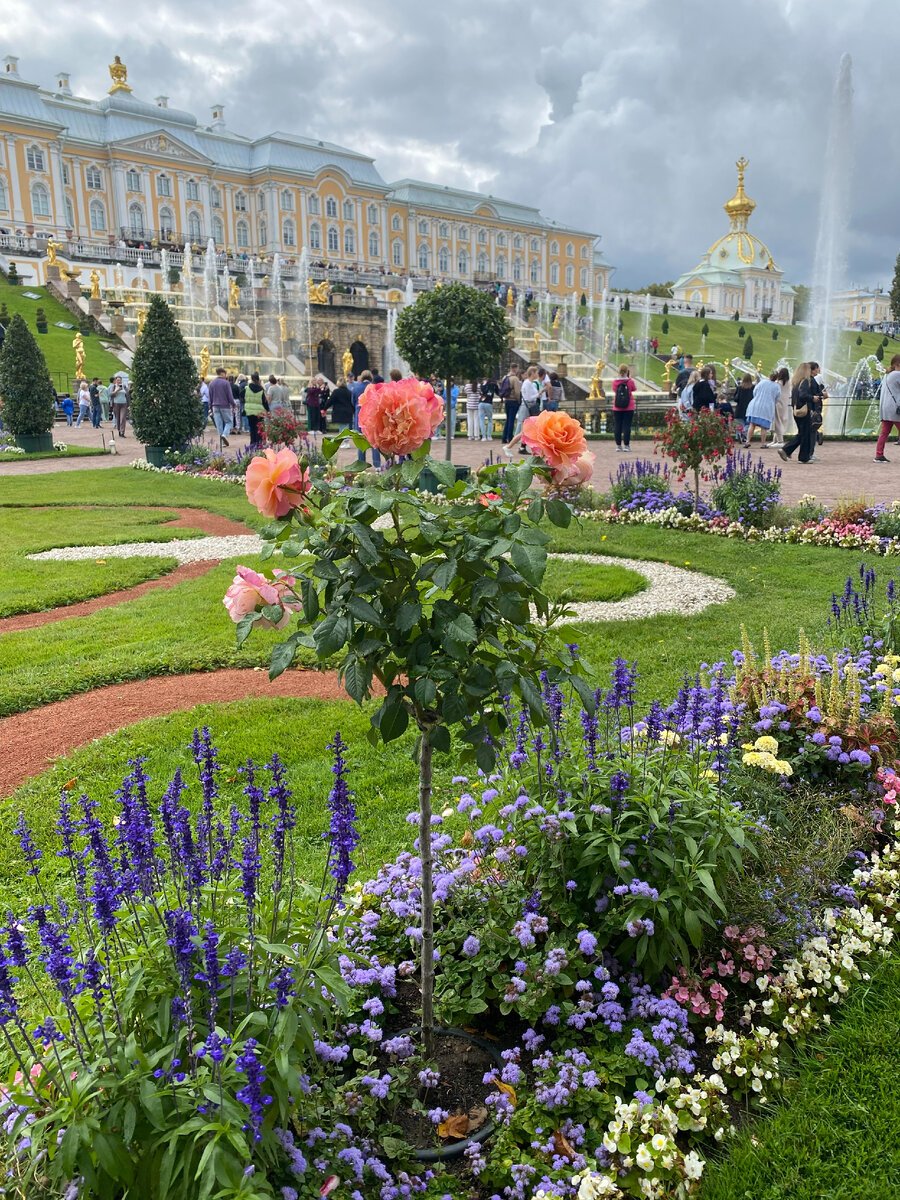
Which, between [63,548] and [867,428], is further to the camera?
[867,428]

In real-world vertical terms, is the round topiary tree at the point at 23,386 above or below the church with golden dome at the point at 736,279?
below

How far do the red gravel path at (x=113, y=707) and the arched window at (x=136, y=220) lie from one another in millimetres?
62596

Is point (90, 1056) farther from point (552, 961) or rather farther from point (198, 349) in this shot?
point (198, 349)

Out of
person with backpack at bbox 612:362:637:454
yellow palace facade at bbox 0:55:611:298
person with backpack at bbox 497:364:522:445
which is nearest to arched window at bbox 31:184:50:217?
yellow palace facade at bbox 0:55:611:298

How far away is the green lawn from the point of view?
3011 centimetres

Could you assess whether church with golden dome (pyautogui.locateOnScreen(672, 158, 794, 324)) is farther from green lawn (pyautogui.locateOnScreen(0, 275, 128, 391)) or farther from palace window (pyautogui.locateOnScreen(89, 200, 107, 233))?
green lawn (pyautogui.locateOnScreen(0, 275, 128, 391))

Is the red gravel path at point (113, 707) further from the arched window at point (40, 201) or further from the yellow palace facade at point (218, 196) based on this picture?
the arched window at point (40, 201)

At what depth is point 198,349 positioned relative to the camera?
3198 centimetres

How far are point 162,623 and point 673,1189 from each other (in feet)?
18.4

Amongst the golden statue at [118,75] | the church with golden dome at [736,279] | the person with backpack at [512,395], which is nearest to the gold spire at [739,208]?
the church with golden dome at [736,279]

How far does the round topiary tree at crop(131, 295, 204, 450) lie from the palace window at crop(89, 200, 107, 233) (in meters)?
48.9

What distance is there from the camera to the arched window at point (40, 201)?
183ft

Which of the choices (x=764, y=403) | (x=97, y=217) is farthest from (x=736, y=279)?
(x=764, y=403)

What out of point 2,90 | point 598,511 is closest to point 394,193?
point 2,90
